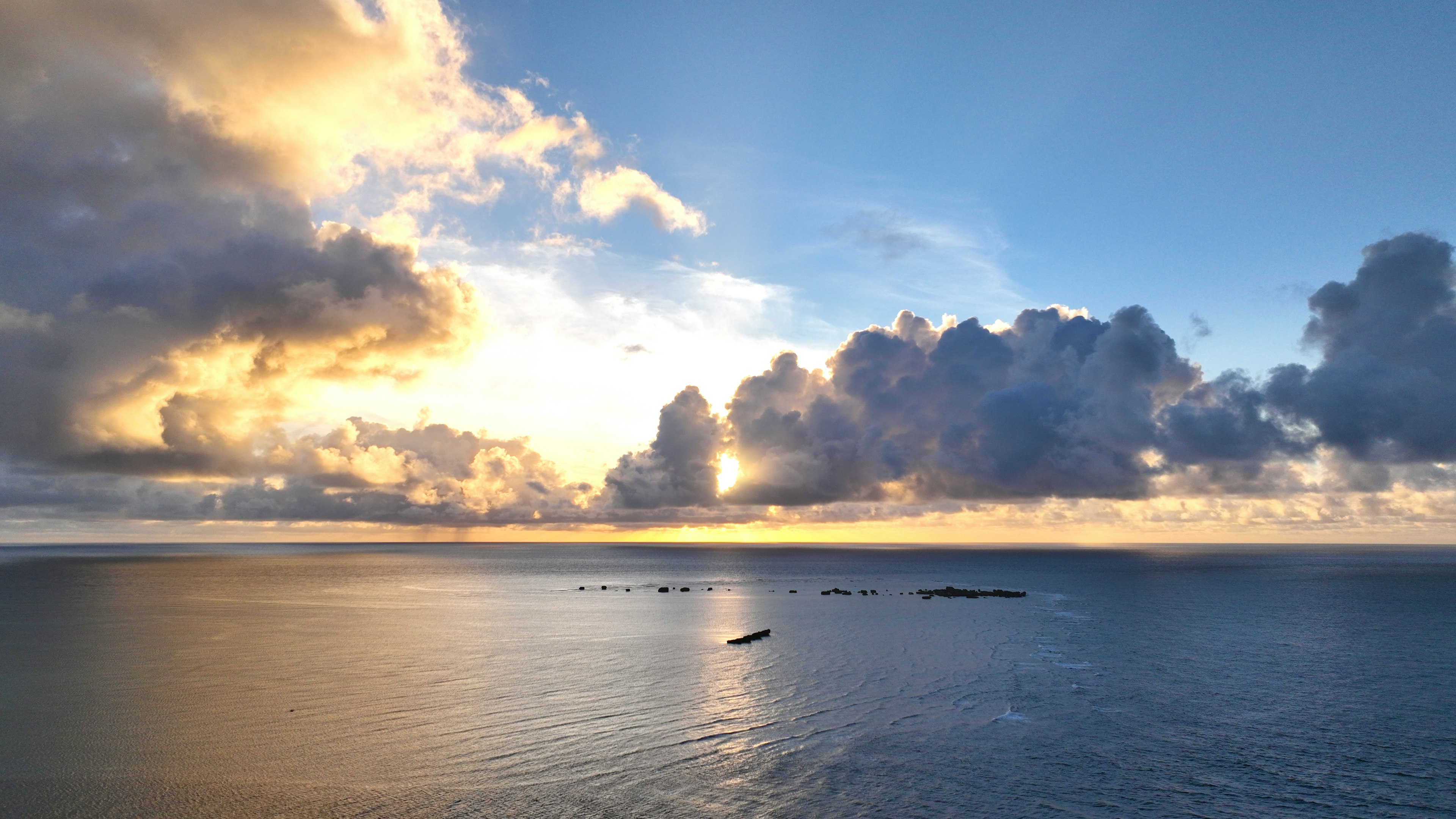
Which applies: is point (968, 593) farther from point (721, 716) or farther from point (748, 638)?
point (721, 716)

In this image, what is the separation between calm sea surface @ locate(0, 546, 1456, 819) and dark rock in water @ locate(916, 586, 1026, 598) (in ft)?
93.9

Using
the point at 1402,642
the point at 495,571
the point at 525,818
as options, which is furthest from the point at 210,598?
the point at 1402,642

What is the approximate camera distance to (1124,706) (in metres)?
38.8

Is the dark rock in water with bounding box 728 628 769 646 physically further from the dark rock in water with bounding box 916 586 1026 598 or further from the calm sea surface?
the dark rock in water with bounding box 916 586 1026 598

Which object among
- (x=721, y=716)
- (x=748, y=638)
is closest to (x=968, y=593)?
(x=748, y=638)

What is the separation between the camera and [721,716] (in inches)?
1399

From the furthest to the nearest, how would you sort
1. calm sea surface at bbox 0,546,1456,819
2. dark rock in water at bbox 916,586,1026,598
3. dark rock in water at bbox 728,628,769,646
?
dark rock in water at bbox 916,586,1026,598, dark rock in water at bbox 728,628,769,646, calm sea surface at bbox 0,546,1456,819

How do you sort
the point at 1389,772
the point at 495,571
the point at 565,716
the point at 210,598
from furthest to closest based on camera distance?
the point at 495,571, the point at 210,598, the point at 565,716, the point at 1389,772

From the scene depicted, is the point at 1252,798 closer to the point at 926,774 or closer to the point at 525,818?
the point at 926,774

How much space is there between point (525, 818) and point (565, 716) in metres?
12.5

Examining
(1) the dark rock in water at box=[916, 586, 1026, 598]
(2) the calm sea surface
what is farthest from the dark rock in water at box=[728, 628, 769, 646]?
(1) the dark rock in water at box=[916, 586, 1026, 598]

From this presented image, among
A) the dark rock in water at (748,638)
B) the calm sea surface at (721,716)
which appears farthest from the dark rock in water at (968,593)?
the dark rock in water at (748,638)

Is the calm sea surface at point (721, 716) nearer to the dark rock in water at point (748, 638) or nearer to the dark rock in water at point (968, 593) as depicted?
the dark rock in water at point (748, 638)

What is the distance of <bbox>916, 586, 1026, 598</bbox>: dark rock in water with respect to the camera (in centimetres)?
10712
